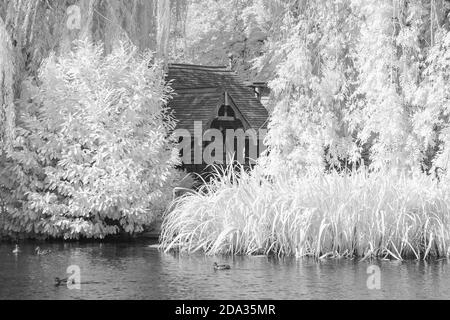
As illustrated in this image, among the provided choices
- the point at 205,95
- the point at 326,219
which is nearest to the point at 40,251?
the point at 326,219

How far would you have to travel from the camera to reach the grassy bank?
16.1 m

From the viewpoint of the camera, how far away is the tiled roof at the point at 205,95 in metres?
27.0

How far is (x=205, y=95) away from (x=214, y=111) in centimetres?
104

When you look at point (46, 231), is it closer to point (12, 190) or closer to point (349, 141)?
point (12, 190)

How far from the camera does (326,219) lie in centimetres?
1631

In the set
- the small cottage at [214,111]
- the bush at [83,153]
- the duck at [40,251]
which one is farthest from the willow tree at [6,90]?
the small cottage at [214,111]

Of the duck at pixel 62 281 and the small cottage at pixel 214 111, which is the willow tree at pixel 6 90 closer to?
the duck at pixel 62 281

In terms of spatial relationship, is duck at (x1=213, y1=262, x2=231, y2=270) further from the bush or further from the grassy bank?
the bush

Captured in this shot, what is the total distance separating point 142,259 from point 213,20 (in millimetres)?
23736

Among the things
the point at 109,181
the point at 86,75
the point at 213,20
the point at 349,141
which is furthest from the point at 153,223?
the point at 213,20

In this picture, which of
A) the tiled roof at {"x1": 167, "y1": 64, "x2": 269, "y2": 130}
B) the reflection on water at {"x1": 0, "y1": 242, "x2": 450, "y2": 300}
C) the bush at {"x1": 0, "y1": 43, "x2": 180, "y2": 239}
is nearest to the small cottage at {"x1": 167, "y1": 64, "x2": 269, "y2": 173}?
the tiled roof at {"x1": 167, "y1": 64, "x2": 269, "y2": 130}

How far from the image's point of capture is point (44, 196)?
18844 mm
